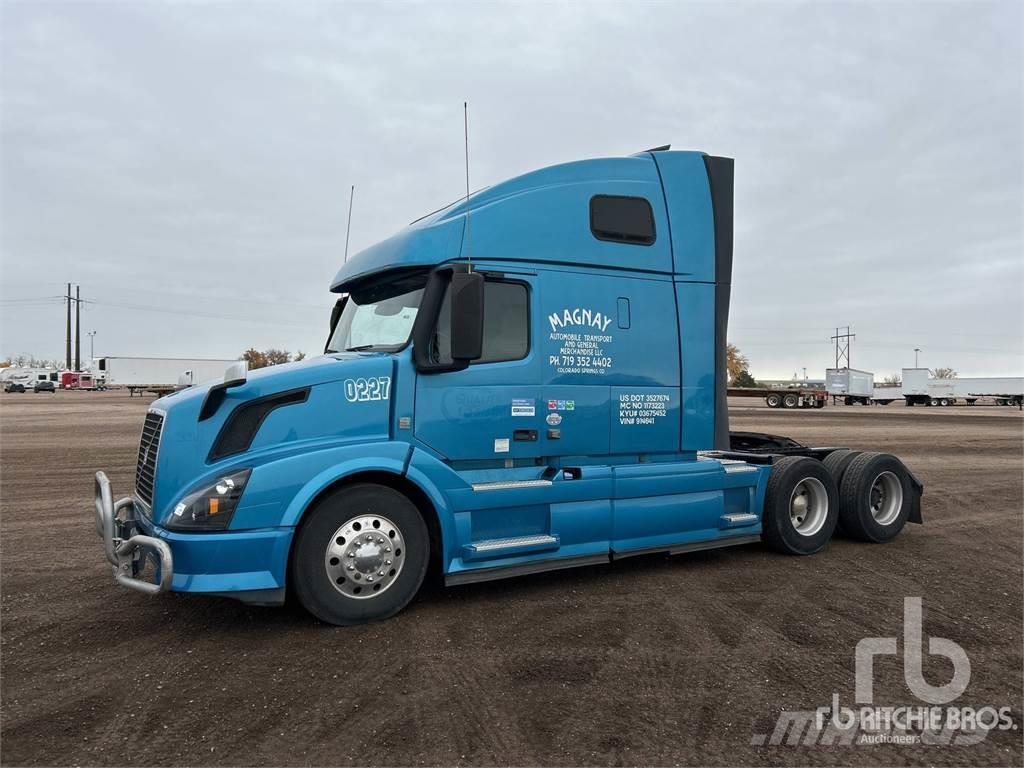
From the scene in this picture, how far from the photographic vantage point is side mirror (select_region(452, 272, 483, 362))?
504 centimetres

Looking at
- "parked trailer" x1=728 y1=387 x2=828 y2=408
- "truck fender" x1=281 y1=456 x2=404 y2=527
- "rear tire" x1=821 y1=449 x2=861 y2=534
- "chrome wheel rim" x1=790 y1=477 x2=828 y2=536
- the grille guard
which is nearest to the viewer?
the grille guard

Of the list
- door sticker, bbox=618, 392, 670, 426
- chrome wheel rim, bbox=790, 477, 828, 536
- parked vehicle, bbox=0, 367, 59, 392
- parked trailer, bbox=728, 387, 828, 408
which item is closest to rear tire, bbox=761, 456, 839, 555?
chrome wheel rim, bbox=790, 477, 828, 536

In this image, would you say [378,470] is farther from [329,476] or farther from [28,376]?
[28,376]

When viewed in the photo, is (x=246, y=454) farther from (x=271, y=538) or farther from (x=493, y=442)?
(x=493, y=442)

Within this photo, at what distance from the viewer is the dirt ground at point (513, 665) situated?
10.7ft

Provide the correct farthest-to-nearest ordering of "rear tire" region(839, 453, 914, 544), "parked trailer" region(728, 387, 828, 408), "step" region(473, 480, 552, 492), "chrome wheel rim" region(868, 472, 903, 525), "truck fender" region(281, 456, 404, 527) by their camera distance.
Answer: "parked trailer" region(728, 387, 828, 408) → "chrome wheel rim" region(868, 472, 903, 525) → "rear tire" region(839, 453, 914, 544) → "step" region(473, 480, 552, 492) → "truck fender" region(281, 456, 404, 527)

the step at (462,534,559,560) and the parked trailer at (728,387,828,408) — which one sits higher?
the parked trailer at (728,387,828,408)

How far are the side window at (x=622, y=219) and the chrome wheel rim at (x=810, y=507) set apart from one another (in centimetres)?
313

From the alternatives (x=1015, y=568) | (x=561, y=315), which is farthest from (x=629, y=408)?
(x=1015, y=568)

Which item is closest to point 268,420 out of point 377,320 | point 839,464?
point 377,320

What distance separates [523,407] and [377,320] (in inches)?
56.1

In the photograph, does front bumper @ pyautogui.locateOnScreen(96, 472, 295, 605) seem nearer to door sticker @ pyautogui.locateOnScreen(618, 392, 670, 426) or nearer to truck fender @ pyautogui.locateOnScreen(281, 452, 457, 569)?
truck fender @ pyautogui.locateOnScreen(281, 452, 457, 569)

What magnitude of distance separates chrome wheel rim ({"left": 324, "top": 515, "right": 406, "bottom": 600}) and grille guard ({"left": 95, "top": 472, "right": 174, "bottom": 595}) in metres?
1.01

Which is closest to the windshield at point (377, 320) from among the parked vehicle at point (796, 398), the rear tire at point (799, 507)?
the rear tire at point (799, 507)
